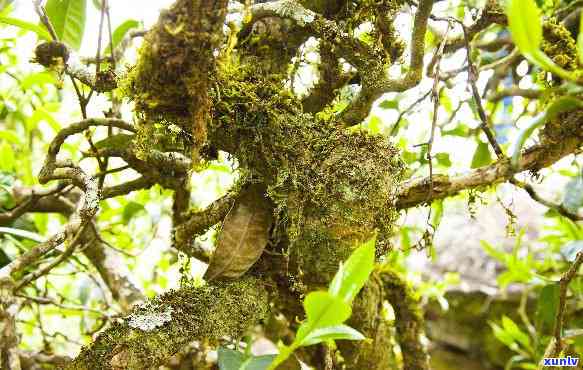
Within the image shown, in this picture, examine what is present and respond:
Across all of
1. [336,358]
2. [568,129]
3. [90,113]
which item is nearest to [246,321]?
[336,358]

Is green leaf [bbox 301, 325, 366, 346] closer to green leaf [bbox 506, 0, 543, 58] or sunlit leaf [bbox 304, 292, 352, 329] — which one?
sunlit leaf [bbox 304, 292, 352, 329]

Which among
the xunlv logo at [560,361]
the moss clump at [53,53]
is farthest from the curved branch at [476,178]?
Result: the moss clump at [53,53]

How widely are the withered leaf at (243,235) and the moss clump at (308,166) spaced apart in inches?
1.1

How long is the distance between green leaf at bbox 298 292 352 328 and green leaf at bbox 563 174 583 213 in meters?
0.66

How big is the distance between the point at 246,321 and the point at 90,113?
62 cm

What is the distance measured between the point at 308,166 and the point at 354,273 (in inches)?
8.9

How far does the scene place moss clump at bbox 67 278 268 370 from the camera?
0.57m

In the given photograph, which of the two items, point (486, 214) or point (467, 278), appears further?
point (486, 214)

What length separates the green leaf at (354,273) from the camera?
445 mm

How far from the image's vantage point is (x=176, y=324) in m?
0.61

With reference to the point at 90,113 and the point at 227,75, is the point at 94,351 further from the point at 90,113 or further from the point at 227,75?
the point at 90,113

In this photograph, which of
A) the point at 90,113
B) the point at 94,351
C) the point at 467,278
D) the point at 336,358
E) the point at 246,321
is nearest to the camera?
the point at 94,351

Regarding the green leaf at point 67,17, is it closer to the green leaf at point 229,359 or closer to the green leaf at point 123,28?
the green leaf at point 123,28

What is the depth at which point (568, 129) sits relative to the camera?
2.35ft
